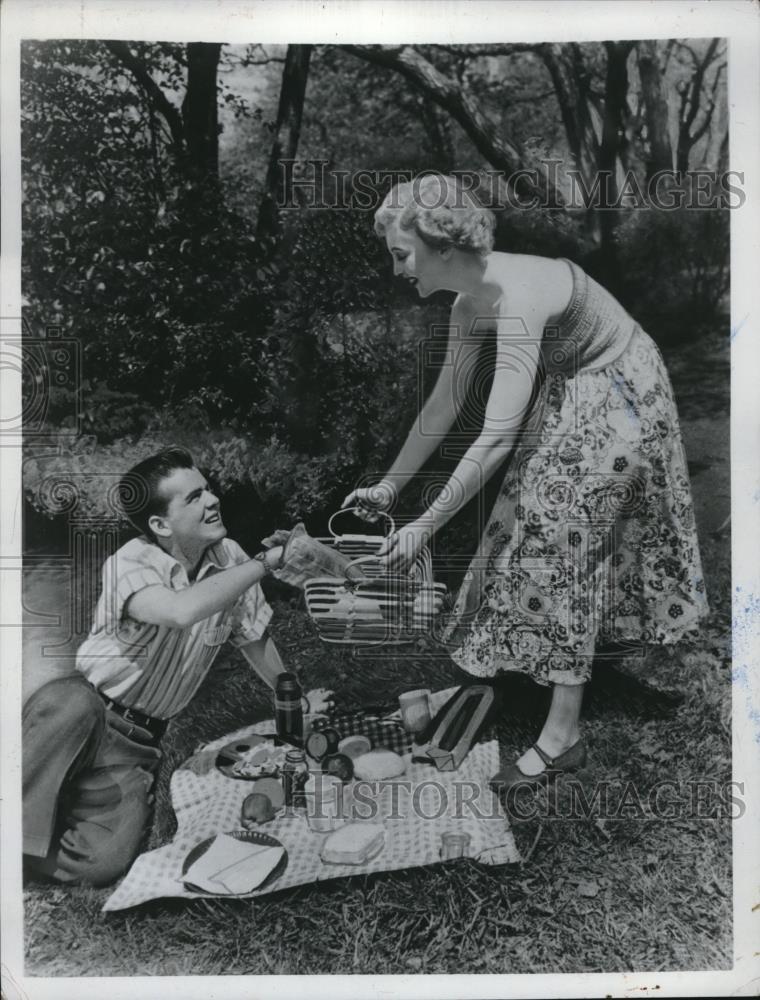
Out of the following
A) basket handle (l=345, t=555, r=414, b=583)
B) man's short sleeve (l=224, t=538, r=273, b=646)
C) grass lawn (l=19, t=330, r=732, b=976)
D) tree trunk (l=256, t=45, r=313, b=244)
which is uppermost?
tree trunk (l=256, t=45, r=313, b=244)

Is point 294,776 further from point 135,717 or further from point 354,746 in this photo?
point 135,717

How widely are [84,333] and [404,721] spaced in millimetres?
2047

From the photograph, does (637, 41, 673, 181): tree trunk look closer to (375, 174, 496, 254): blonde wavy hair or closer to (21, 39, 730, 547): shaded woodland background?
(21, 39, 730, 547): shaded woodland background

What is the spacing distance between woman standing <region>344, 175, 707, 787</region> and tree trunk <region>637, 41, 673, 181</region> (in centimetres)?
57

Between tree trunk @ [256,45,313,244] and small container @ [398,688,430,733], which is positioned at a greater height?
tree trunk @ [256,45,313,244]

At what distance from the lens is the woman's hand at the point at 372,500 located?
3223 millimetres

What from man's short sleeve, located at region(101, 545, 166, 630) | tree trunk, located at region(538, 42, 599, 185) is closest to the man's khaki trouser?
man's short sleeve, located at region(101, 545, 166, 630)

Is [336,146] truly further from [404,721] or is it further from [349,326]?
[404,721]

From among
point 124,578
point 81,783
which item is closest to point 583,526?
point 124,578

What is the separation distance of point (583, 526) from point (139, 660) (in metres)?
1.88

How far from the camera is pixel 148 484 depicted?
3.22 metres

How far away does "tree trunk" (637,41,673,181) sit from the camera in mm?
3244

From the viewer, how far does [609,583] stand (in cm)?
321

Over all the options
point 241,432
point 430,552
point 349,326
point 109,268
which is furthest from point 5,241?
point 430,552
